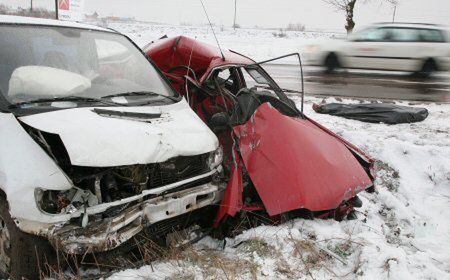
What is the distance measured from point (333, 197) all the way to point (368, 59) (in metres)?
10.7

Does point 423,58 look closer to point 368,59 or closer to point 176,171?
point 368,59

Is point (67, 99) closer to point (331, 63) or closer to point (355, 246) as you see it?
point (355, 246)

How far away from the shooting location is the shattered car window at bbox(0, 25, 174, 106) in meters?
3.24

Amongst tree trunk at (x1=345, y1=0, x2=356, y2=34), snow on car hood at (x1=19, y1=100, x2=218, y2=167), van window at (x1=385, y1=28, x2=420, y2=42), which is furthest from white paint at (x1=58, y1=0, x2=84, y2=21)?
tree trunk at (x1=345, y1=0, x2=356, y2=34)

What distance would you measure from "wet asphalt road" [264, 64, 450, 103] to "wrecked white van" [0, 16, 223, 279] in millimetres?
7341

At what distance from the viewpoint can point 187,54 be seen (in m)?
5.16

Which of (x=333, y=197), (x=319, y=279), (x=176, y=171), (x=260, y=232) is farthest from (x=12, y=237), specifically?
(x=333, y=197)

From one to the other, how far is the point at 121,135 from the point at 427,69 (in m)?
12.3

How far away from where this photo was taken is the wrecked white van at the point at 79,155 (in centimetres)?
260

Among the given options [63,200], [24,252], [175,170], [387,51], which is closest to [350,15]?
[387,51]

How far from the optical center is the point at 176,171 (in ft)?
10.6

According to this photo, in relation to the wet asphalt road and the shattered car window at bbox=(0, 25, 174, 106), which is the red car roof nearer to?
the shattered car window at bbox=(0, 25, 174, 106)

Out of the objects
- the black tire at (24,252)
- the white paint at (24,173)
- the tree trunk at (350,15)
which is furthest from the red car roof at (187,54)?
the tree trunk at (350,15)

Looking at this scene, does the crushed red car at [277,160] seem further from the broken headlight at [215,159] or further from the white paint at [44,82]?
the white paint at [44,82]
